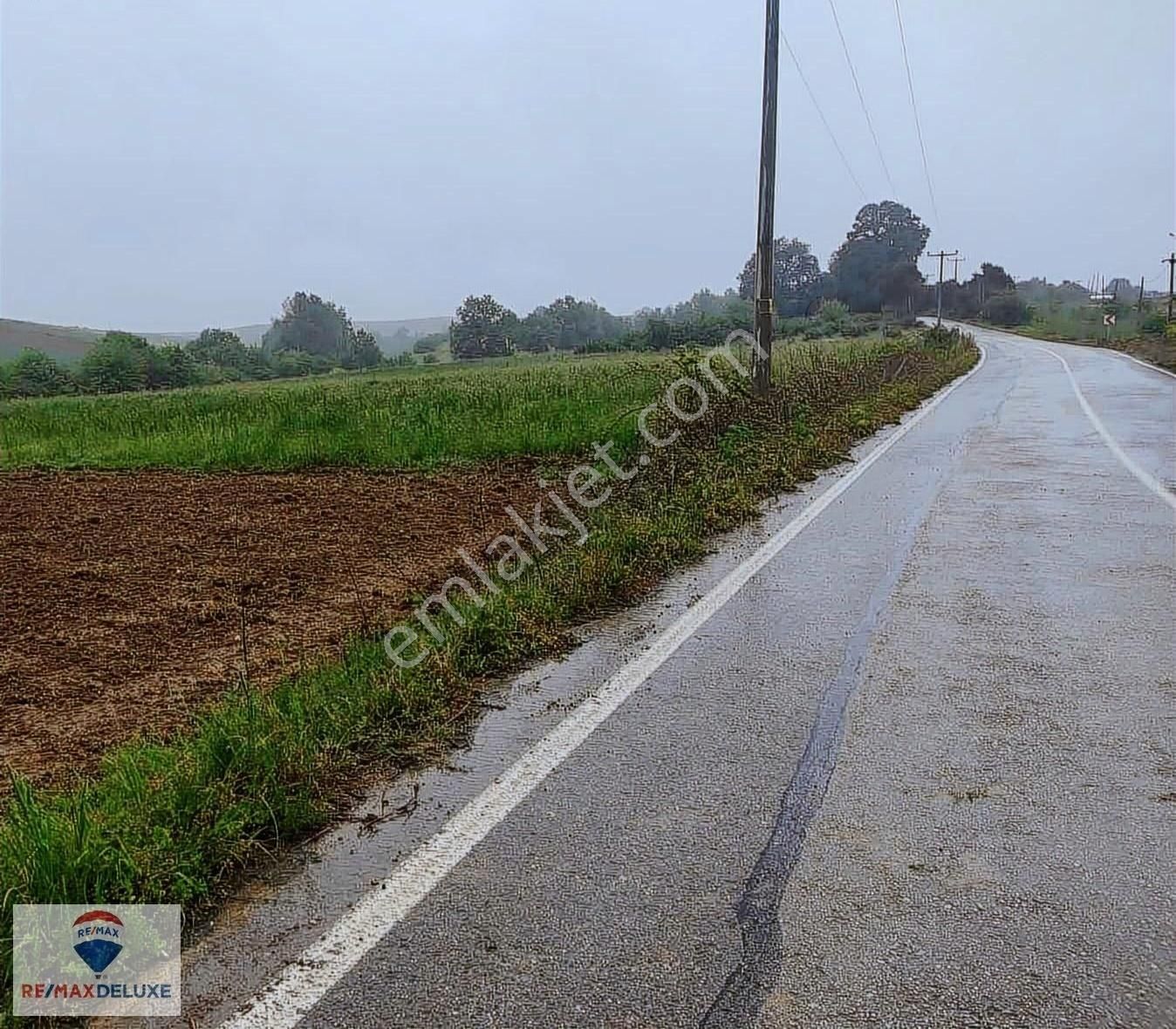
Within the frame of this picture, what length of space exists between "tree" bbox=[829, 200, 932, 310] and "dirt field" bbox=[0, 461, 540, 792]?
93.0 m

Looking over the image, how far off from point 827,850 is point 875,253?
10823cm

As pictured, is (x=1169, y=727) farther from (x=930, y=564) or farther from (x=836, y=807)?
(x=930, y=564)

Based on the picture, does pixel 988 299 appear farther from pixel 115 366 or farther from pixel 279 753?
pixel 279 753

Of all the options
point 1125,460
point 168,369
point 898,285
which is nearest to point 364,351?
point 168,369

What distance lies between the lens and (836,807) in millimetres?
3660

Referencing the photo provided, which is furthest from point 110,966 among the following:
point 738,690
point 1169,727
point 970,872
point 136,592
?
point 136,592

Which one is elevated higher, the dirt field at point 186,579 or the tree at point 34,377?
the tree at point 34,377

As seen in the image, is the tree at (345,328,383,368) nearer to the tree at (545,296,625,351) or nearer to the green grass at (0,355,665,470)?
the tree at (545,296,625,351)

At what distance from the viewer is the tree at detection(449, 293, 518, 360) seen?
7644 centimetres

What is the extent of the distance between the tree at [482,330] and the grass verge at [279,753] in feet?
221

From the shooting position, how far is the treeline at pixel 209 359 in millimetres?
55219

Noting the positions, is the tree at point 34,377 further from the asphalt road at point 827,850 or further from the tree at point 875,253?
the tree at point 875,253

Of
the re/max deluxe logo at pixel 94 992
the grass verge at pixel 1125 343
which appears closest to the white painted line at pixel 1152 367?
the grass verge at pixel 1125 343

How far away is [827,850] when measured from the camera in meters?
3.36
